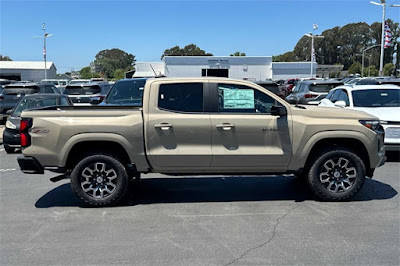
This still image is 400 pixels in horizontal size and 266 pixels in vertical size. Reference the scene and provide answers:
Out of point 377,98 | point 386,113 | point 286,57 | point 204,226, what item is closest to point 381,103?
point 377,98

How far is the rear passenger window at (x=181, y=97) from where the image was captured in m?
5.73

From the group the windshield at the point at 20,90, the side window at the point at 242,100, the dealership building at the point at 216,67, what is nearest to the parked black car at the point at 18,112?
the windshield at the point at 20,90

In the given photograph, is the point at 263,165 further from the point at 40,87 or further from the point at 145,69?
the point at 145,69

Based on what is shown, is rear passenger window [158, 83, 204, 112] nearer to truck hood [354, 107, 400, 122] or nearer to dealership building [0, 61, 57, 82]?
truck hood [354, 107, 400, 122]

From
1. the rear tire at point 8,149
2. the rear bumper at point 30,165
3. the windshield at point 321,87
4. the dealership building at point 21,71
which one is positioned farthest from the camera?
the dealership building at point 21,71

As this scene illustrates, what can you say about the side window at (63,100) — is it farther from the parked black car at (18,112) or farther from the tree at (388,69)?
the tree at (388,69)

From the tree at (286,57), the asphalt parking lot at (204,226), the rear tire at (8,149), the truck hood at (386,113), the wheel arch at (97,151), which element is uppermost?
the tree at (286,57)

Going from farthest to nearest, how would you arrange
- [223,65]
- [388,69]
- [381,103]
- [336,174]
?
[388,69] < [223,65] < [381,103] < [336,174]

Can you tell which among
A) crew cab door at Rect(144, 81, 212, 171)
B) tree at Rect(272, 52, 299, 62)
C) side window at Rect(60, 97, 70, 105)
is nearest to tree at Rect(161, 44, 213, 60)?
tree at Rect(272, 52, 299, 62)

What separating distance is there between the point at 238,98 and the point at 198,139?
87 centimetres

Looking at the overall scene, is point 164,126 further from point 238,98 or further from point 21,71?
point 21,71

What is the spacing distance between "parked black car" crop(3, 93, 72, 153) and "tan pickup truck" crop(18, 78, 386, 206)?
4.34 meters

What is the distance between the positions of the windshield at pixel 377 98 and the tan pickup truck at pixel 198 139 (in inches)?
158

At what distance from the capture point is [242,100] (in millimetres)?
5785
